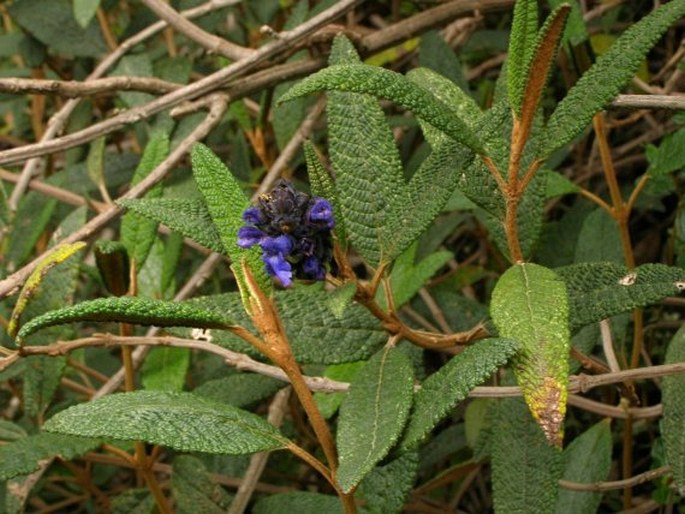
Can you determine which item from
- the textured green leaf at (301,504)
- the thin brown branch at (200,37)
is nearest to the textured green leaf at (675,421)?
the textured green leaf at (301,504)

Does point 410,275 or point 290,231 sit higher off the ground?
point 290,231

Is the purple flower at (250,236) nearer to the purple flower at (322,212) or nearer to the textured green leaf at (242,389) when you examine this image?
the purple flower at (322,212)

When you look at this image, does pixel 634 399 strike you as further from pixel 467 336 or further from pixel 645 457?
pixel 645 457

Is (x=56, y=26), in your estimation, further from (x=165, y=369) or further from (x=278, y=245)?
(x=278, y=245)

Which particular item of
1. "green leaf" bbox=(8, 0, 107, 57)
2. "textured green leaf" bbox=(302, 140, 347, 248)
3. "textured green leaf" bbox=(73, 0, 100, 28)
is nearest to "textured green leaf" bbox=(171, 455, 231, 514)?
"textured green leaf" bbox=(302, 140, 347, 248)

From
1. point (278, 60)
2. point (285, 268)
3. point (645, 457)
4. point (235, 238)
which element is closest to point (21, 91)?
point (278, 60)

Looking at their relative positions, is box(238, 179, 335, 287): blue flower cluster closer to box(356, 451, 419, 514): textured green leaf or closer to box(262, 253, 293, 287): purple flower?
box(262, 253, 293, 287): purple flower

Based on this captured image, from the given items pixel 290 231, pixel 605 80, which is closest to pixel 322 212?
pixel 290 231
